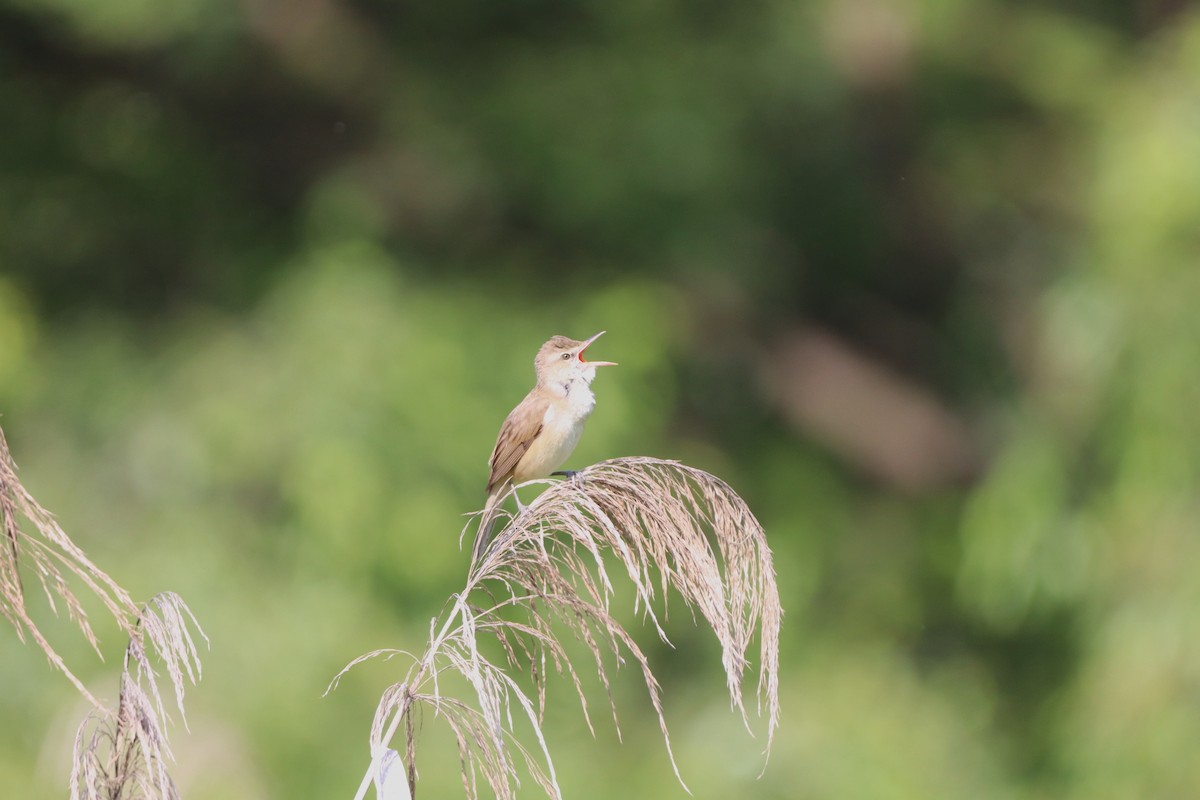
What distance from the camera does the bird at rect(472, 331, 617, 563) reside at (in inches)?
204

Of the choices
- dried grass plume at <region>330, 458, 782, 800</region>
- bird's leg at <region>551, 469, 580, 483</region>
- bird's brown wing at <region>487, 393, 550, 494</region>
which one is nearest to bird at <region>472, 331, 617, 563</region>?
bird's brown wing at <region>487, 393, 550, 494</region>

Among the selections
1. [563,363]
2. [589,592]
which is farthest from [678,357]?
[589,592]

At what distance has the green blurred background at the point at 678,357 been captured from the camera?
8.19 meters

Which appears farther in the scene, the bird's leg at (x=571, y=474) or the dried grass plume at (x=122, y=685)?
the bird's leg at (x=571, y=474)

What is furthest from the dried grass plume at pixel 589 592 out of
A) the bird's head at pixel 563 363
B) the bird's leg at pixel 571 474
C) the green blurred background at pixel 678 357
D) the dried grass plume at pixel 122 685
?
the green blurred background at pixel 678 357

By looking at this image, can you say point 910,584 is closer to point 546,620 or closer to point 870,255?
point 870,255

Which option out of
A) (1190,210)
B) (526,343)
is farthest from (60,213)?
(1190,210)

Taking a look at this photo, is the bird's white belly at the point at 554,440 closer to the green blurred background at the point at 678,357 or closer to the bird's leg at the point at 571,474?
the bird's leg at the point at 571,474

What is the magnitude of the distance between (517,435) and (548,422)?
0.14 meters

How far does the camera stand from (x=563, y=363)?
218 inches

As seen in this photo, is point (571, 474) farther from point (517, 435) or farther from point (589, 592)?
point (589, 592)

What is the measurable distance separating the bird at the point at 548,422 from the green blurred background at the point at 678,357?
108 inches

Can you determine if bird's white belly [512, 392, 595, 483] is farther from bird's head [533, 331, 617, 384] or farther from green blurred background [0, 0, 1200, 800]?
green blurred background [0, 0, 1200, 800]

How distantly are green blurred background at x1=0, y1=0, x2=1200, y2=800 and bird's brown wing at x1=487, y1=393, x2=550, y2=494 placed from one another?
2.77m
